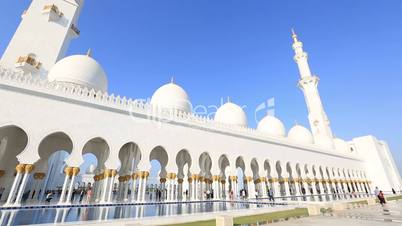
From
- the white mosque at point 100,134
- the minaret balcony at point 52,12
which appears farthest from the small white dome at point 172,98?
the minaret balcony at point 52,12

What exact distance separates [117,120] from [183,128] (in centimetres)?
408

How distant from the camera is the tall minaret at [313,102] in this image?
2669 centimetres

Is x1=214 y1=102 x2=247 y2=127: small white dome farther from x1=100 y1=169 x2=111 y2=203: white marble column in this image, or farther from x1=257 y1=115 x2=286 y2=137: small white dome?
x1=100 y1=169 x2=111 y2=203: white marble column

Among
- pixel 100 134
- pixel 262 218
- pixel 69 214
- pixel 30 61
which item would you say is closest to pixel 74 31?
pixel 30 61

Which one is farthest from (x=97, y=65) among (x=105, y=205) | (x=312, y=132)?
(x=312, y=132)

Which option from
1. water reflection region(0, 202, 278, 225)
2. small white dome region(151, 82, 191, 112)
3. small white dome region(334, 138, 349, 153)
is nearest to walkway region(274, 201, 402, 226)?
water reflection region(0, 202, 278, 225)

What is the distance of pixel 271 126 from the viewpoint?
76.3ft

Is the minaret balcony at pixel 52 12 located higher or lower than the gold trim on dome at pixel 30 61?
higher

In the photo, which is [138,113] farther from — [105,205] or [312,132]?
[312,132]

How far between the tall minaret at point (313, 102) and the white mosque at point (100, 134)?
5171 millimetres

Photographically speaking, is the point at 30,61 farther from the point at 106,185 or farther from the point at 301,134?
the point at 301,134

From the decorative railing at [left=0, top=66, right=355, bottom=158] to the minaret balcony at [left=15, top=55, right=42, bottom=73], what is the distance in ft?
11.2

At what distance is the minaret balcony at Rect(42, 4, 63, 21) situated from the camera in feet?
51.8

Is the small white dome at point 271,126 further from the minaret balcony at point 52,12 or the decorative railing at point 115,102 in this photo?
the minaret balcony at point 52,12
